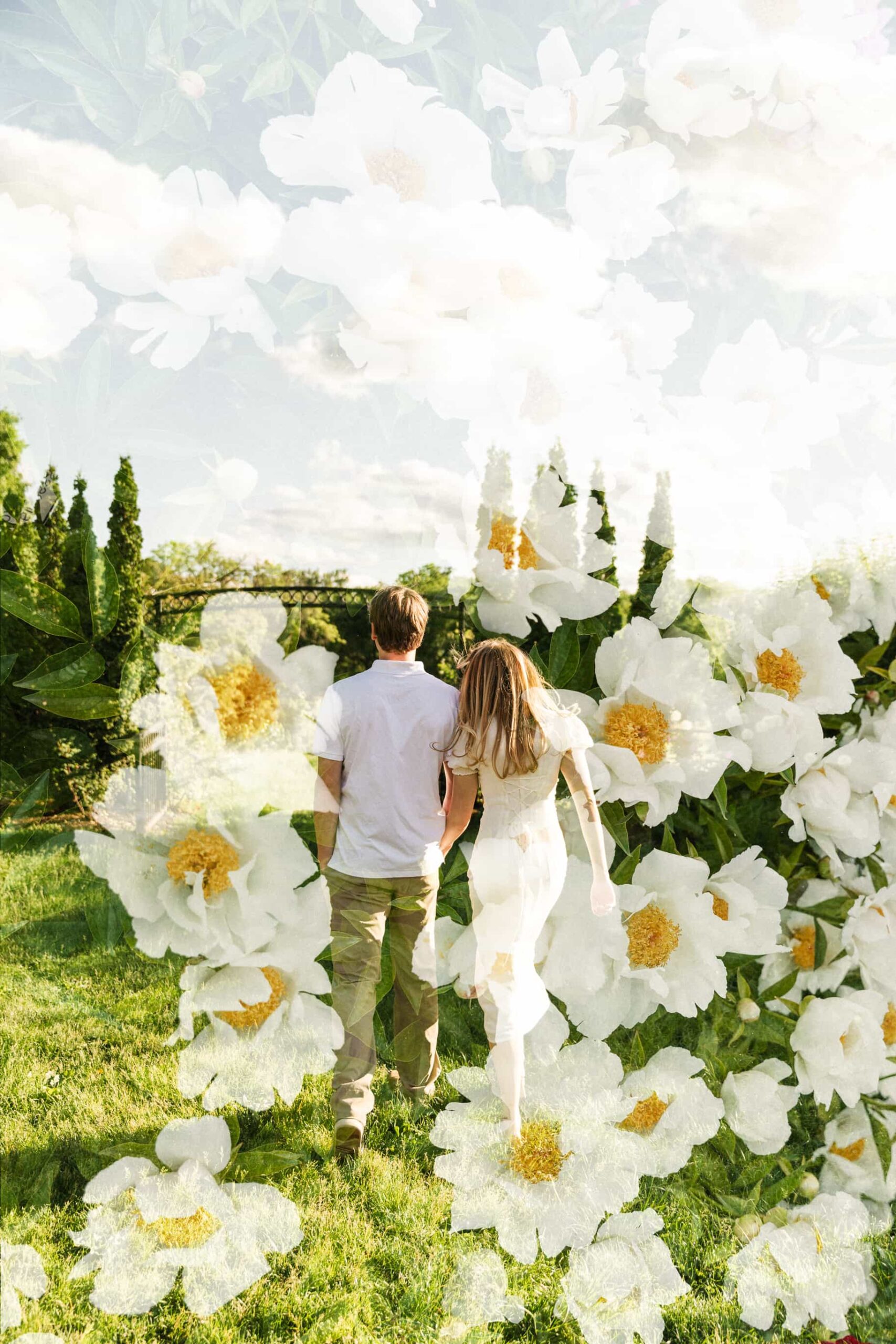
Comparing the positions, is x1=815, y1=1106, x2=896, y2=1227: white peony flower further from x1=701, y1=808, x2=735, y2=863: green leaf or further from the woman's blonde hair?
the woman's blonde hair

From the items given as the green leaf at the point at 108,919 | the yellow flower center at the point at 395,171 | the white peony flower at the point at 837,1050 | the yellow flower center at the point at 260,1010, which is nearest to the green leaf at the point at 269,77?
the yellow flower center at the point at 395,171

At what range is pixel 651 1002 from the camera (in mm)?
1430

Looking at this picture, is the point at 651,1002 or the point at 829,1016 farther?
the point at 829,1016

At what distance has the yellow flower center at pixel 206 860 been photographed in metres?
1.11

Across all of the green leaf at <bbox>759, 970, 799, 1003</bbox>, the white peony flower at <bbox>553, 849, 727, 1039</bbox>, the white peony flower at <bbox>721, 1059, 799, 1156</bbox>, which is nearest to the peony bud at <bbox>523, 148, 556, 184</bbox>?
the white peony flower at <bbox>553, 849, 727, 1039</bbox>

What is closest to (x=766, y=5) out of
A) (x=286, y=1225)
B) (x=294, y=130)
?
(x=294, y=130)

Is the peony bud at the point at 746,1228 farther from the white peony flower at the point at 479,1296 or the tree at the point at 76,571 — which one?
the tree at the point at 76,571

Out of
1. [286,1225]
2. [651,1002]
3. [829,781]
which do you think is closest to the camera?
[286,1225]

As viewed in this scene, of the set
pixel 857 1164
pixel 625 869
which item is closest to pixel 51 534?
pixel 625 869

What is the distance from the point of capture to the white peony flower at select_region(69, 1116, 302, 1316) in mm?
1264

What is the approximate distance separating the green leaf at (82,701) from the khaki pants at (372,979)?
0.46m

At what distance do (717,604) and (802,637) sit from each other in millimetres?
187

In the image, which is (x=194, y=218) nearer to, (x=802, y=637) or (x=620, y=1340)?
(x=802, y=637)

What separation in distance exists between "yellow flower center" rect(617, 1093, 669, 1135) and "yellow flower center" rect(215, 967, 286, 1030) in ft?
2.42
